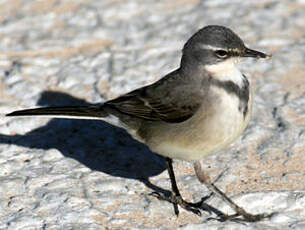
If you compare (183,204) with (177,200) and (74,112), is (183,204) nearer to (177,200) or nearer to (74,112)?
(177,200)

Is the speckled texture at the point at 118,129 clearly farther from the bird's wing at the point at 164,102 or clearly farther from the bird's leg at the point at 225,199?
the bird's wing at the point at 164,102

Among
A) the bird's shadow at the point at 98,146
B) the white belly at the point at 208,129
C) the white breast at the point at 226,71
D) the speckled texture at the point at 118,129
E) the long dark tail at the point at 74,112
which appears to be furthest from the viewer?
the bird's shadow at the point at 98,146

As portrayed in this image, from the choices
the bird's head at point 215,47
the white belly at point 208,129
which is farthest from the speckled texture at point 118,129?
the bird's head at point 215,47

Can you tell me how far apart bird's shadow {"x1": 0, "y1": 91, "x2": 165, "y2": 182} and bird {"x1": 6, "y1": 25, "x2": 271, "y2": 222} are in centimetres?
53

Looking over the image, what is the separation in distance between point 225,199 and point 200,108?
90cm

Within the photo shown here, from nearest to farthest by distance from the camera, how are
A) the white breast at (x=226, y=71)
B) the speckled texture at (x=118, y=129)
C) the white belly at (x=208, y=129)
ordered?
the white belly at (x=208, y=129) → the white breast at (x=226, y=71) → the speckled texture at (x=118, y=129)

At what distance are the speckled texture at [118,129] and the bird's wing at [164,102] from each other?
2.41 feet

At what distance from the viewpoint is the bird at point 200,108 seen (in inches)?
226

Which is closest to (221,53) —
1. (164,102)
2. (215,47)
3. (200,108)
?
(215,47)

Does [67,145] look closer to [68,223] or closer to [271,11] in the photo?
[68,223]

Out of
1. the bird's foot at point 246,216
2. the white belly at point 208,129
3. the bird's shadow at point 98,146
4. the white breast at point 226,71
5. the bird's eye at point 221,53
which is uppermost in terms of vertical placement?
the bird's eye at point 221,53

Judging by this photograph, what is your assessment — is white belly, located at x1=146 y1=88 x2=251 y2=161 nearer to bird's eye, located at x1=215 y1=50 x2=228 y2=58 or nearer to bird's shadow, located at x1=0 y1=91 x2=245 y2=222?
bird's eye, located at x1=215 y1=50 x2=228 y2=58

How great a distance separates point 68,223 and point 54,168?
109 cm

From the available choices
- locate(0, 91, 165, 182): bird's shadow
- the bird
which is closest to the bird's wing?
the bird
